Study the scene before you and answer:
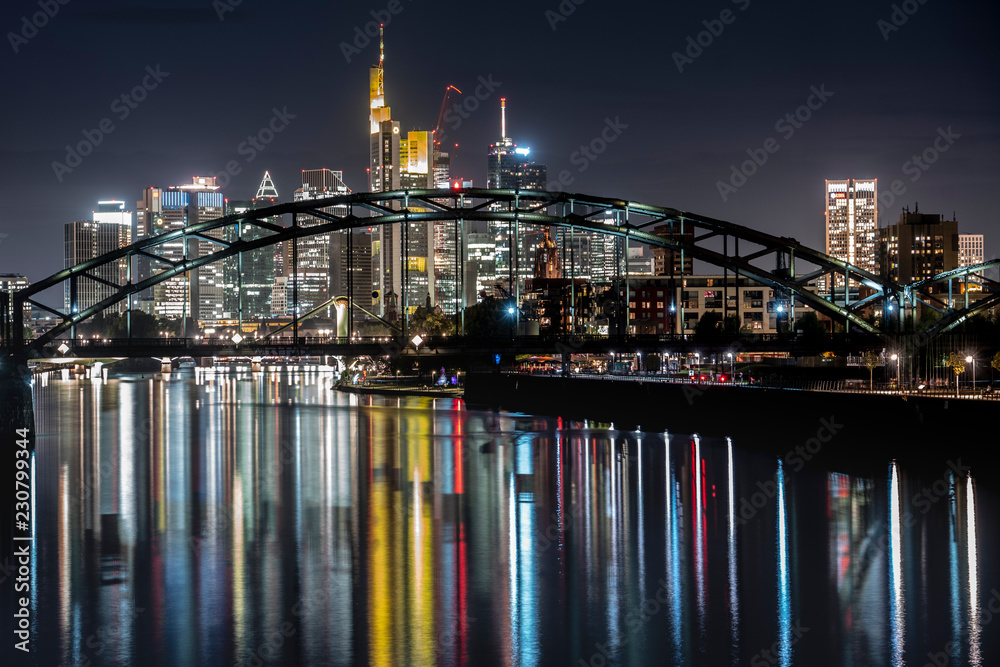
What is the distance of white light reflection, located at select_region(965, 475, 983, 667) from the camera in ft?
74.3

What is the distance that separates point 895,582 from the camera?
28.0 m

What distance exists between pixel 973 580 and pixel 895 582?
1866 millimetres

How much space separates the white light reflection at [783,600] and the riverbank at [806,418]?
1221cm

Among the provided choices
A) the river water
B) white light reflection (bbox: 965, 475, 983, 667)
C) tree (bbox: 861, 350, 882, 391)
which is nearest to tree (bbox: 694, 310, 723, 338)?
tree (bbox: 861, 350, 882, 391)

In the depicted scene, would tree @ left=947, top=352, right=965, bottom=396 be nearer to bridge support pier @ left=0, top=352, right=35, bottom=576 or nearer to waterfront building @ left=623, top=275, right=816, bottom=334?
bridge support pier @ left=0, top=352, right=35, bottom=576

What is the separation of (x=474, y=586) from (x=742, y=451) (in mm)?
31178

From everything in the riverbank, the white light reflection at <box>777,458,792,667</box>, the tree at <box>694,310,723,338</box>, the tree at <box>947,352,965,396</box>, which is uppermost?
the tree at <box>694,310,723,338</box>

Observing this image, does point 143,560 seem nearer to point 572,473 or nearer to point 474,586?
point 474,586

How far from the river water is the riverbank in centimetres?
145

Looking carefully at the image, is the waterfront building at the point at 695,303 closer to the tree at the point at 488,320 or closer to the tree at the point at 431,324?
the tree at the point at 488,320

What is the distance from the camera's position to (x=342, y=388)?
140625 mm

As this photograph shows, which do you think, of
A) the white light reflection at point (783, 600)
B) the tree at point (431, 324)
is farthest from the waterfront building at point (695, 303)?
the white light reflection at point (783, 600)

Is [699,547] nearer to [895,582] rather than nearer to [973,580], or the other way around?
[895,582]

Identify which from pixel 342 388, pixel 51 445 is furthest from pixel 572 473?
pixel 342 388
